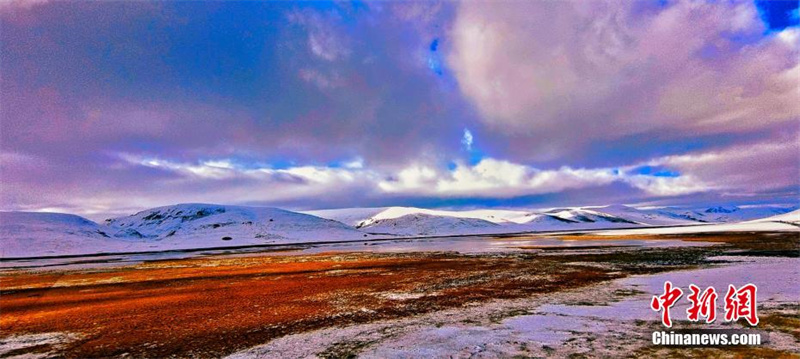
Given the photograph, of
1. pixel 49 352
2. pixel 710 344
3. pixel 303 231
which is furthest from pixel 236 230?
pixel 710 344

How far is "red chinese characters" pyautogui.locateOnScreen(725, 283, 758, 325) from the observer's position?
11.4m

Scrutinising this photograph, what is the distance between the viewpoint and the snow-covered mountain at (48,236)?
294ft

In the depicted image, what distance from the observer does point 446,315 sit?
49.0 ft

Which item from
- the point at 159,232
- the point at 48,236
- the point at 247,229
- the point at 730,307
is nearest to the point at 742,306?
the point at 730,307

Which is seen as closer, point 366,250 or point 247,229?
point 366,250

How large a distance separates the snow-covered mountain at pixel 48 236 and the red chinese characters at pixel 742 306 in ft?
379

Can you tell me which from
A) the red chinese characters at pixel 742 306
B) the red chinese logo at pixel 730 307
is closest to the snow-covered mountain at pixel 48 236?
the red chinese logo at pixel 730 307

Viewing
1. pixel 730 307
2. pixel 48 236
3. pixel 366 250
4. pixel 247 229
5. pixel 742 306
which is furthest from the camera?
pixel 247 229

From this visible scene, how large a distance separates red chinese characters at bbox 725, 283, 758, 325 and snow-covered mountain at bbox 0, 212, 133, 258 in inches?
4543

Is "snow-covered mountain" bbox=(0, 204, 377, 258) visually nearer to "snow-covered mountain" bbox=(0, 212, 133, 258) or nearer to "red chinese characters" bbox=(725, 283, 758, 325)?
"snow-covered mountain" bbox=(0, 212, 133, 258)

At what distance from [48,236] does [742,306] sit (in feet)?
458

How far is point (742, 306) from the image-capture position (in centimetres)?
1238

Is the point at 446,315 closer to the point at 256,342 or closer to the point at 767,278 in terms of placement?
the point at 256,342

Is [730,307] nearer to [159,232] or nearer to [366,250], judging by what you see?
[366,250]
